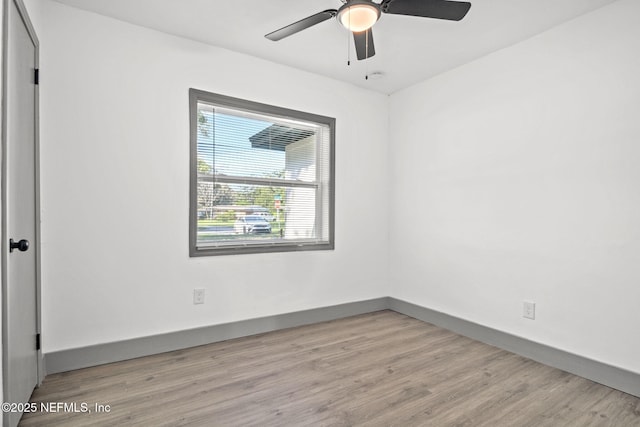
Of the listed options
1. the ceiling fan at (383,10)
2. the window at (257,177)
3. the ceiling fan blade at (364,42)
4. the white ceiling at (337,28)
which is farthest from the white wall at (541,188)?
the ceiling fan blade at (364,42)

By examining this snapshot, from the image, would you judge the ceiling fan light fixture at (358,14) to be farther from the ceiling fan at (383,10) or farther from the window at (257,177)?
the window at (257,177)

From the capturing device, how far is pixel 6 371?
64.4 inches

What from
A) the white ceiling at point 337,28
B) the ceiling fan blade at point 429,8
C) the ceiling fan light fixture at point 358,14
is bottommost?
the ceiling fan light fixture at point 358,14

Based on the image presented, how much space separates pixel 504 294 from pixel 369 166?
1.90m

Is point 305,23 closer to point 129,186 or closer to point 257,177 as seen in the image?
point 257,177

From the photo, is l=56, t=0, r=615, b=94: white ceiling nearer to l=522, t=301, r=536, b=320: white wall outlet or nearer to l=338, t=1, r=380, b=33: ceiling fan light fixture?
l=338, t=1, r=380, b=33: ceiling fan light fixture

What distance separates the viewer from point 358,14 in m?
1.96

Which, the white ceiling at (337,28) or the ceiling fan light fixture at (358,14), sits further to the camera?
the white ceiling at (337,28)

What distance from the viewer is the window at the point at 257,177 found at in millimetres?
3098

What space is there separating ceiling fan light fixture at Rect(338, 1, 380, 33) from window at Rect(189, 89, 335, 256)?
1.49m

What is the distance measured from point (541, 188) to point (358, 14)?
1935 millimetres

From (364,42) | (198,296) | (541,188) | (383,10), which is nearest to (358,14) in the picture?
(383,10)

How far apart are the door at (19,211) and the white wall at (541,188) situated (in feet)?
10.7

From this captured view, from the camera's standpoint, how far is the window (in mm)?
3098
